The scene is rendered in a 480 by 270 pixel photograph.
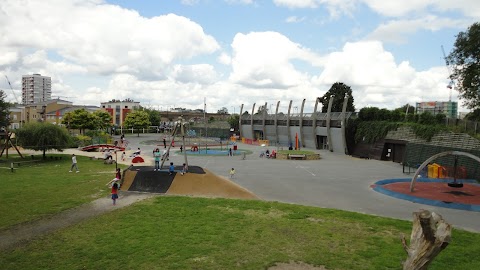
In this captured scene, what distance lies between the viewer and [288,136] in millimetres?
64062

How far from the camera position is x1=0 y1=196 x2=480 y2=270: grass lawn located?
1159cm

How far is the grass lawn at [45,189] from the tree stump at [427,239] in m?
15.4

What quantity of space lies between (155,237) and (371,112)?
40942 mm

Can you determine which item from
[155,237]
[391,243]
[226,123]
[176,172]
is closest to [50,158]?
[176,172]

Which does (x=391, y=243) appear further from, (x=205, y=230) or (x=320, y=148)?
(x=320, y=148)

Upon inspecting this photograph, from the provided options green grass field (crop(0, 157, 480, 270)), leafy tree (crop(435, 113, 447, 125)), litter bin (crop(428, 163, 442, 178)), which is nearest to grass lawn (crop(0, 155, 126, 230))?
green grass field (crop(0, 157, 480, 270))

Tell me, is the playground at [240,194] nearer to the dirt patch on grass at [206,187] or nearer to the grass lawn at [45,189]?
the dirt patch on grass at [206,187]

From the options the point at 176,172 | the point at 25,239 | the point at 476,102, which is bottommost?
the point at 25,239

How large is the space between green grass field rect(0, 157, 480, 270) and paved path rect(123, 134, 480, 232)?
218cm

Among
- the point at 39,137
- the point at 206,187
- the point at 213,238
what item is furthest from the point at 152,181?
the point at 39,137

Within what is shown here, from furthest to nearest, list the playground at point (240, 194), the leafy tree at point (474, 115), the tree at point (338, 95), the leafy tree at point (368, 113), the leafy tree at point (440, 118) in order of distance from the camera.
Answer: the tree at point (338, 95)
the leafy tree at point (368, 113)
the leafy tree at point (440, 118)
the leafy tree at point (474, 115)
the playground at point (240, 194)

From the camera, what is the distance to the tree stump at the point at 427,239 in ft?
20.5

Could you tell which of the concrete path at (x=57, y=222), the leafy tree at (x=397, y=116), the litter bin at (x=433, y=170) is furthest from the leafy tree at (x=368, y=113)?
the concrete path at (x=57, y=222)

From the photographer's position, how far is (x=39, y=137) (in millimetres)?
36875
